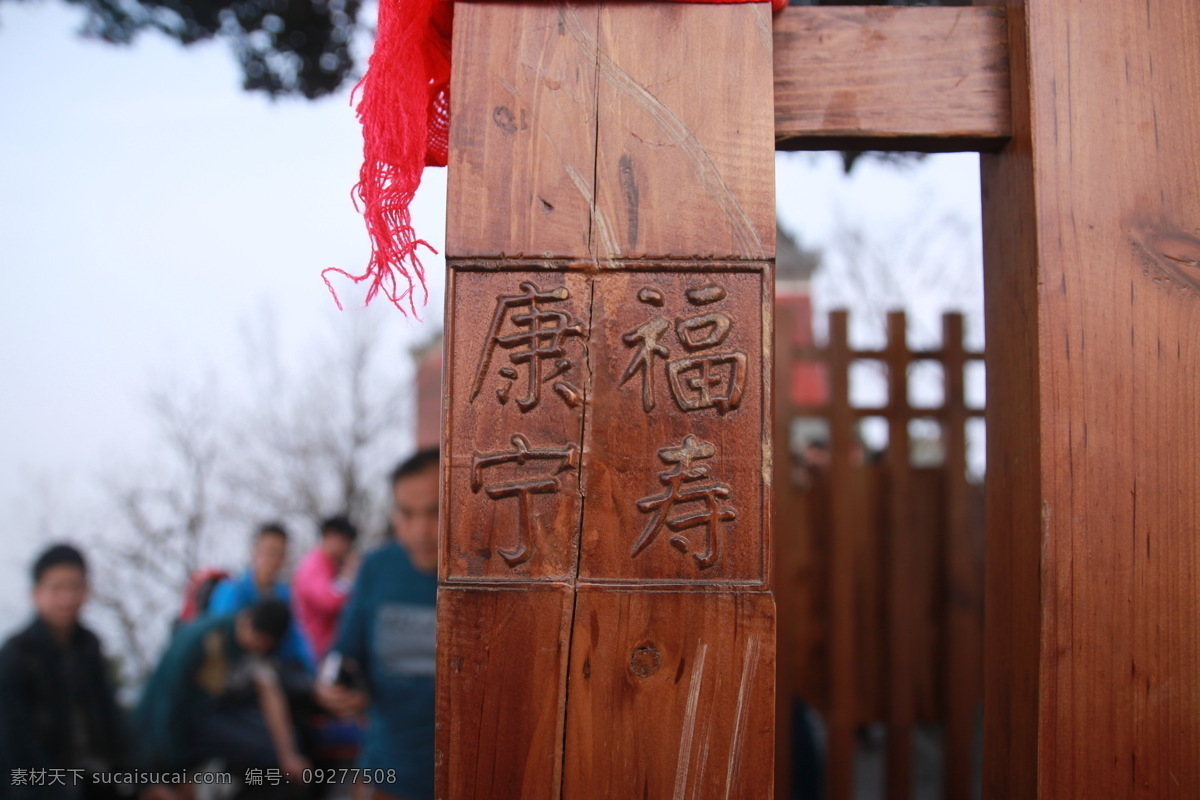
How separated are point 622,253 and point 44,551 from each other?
2.44m

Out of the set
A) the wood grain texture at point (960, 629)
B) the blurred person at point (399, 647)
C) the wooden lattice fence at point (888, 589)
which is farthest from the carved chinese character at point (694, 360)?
the wood grain texture at point (960, 629)

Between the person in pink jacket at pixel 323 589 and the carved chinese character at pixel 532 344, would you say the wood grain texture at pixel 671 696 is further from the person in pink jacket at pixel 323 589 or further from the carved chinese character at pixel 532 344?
the person in pink jacket at pixel 323 589

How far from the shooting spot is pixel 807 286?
1664 cm

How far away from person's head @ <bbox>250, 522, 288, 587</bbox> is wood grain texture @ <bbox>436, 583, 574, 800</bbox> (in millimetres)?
3212

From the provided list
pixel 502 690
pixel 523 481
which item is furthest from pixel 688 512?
pixel 502 690

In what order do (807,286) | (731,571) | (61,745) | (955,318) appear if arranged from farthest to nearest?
(807,286) → (955,318) → (61,745) → (731,571)

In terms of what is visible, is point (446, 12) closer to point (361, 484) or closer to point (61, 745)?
point (61, 745)

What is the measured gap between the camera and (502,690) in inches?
40.8

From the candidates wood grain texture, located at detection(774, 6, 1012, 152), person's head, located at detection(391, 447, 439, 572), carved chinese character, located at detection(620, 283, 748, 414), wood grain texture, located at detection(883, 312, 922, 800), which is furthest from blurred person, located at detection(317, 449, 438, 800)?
wood grain texture, located at detection(883, 312, 922, 800)

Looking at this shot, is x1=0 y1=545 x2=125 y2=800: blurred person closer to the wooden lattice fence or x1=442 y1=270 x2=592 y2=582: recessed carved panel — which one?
x1=442 y1=270 x2=592 y2=582: recessed carved panel

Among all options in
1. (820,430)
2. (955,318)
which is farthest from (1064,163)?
(820,430)

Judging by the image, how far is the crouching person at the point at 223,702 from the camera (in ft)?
9.30

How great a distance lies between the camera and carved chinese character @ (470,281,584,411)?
105cm

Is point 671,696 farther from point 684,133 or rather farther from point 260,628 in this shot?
point 260,628
